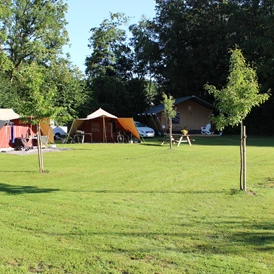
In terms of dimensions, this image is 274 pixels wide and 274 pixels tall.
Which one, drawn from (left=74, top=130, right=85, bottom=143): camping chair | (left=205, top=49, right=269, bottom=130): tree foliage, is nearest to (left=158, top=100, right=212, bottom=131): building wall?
(left=74, top=130, right=85, bottom=143): camping chair

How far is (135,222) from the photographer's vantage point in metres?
5.34

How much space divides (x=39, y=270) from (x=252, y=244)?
2527mm

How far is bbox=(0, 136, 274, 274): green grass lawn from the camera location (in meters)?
3.87

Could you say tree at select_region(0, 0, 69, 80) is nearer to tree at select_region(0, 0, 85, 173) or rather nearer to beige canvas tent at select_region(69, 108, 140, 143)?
tree at select_region(0, 0, 85, 173)

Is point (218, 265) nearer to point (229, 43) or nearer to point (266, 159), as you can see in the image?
point (266, 159)

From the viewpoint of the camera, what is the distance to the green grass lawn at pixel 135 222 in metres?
3.87

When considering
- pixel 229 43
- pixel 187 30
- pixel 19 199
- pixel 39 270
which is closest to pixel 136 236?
pixel 39 270

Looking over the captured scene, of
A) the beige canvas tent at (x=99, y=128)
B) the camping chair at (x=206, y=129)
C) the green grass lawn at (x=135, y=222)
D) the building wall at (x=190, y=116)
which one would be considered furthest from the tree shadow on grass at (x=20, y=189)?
the camping chair at (x=206, y=129)

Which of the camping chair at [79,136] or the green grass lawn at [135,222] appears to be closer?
the green grass lawn at [135,222]

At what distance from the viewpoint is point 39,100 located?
391 inches

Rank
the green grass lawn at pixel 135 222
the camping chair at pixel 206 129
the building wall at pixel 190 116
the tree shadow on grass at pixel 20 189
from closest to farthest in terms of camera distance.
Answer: the green grass lawn at pixel 135 222, the tree shadow on grass at pixel 20 189, the camping chair at pixel 206 129, the building wall at pixel 190 116

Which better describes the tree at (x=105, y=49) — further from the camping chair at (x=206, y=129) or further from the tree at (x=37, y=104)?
the tree at (x=37, y=104)

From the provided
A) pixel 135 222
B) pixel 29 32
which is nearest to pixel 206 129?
pixel 29 32

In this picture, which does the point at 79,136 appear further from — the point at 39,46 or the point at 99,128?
the point at 39,46
